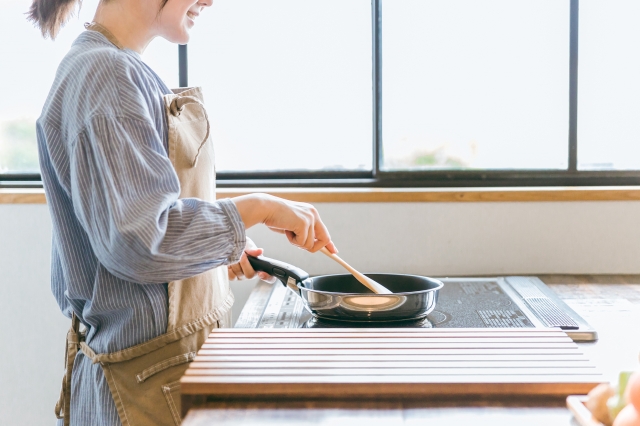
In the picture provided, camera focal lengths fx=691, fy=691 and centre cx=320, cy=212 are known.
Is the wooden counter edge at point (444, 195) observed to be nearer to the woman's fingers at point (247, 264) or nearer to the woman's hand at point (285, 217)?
the woman's fingers at point (247, 264)

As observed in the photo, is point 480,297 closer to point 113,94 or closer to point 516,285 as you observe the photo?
point 516,285

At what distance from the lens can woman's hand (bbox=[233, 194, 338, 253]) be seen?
39.9 inches

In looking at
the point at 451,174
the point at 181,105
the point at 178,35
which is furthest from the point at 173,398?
the point at 451,174

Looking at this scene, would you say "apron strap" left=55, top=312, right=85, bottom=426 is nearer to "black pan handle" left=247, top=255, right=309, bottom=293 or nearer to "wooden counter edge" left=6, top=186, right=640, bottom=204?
"black pan handle" left=247, top=255, right=309, bottom=293

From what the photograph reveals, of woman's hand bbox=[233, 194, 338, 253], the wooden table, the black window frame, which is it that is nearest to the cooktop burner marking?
woman's hand bbox=[233, 194, 338, 253]

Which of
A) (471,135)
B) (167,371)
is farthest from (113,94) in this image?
(471,135)

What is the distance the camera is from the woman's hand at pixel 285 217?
1.01 meters

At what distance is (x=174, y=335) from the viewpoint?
1.07 meters

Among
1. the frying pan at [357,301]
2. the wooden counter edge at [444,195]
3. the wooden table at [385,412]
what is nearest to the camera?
the wooden table at [385,412]

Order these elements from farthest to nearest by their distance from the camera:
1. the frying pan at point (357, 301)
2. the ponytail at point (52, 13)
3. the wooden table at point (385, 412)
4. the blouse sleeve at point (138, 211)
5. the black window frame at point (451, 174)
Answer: the black window frame at point (451, 174)
the frying pan at point (357, 301)
the ponytail at point (52, 13)
the blouse sleeve at point (138, 211)
the wooden table at point (385, 412)

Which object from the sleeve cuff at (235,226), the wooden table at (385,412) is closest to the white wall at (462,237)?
the sleeve cuff at (235,226)

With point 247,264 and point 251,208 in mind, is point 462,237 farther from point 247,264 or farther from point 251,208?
point 251,208

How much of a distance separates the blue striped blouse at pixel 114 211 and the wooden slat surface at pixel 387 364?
0.14m

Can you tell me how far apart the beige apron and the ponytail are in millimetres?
55
